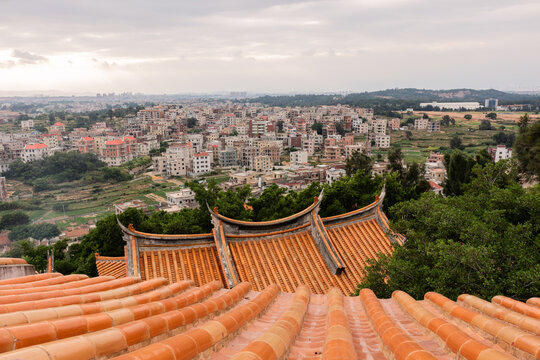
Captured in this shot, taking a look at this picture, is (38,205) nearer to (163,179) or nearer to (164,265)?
(163,179)

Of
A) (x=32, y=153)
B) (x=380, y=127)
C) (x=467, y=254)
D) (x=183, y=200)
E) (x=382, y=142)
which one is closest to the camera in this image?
(x=467, y=254)

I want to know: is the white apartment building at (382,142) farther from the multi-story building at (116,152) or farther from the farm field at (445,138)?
the multi-story building at (116,152)

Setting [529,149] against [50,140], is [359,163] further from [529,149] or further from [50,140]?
Result: [50,140]

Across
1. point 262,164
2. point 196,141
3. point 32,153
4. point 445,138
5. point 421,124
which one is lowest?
point 262,164

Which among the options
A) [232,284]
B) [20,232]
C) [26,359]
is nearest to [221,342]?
[26,359]

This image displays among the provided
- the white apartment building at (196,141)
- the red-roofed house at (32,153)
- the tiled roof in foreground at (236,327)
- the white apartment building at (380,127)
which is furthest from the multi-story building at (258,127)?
the tiled roof in foreground at (236,327)

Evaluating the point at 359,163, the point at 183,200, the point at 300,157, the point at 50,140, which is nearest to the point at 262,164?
the point at 300,157
